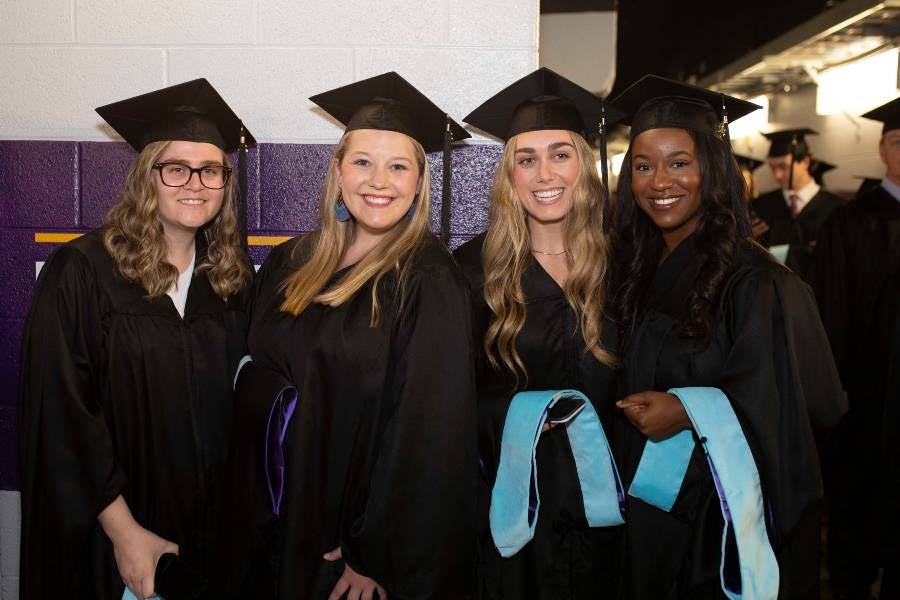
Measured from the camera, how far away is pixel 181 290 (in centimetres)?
223

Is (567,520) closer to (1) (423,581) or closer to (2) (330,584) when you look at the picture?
(1) (423,581)

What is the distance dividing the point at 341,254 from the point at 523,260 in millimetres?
594

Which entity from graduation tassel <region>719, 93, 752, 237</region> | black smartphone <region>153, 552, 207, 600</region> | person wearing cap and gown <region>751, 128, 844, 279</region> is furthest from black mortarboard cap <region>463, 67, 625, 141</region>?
person wearing cap and gown <region>751, 128, 844, 279</region>

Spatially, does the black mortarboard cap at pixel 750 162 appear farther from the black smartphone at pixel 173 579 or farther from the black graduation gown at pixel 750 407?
the black smartphone at pixel 173 579

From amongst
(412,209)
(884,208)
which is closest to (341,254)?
(412,209)

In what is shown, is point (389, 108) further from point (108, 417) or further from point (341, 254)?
point (108, 417)

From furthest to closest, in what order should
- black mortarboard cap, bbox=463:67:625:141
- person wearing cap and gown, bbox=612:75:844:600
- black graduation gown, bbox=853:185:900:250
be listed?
1. black graduation gown, bbox=853:185:900:250
2. black mortarboard cap, bbox=463:67:625:141
3. person wearing cap and gown, bbox=612:75:844:600

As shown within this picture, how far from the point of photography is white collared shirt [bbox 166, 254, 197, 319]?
2.20m

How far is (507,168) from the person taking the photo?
2.43 meters

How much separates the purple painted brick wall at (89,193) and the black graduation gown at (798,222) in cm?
379

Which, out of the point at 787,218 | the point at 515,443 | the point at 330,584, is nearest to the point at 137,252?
the point at 330,584

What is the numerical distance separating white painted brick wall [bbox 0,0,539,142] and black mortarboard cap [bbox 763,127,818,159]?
4258mm

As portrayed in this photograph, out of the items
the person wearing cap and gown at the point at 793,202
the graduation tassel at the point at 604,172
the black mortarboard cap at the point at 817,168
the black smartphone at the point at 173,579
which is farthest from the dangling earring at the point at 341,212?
the black mortarboard cap at the point at 817,168

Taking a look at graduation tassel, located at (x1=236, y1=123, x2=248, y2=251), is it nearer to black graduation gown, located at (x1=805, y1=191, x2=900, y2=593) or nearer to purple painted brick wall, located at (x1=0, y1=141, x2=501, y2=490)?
purple painted brick wall, located at (x1=0, y1=141, x2=501, y2=490)
